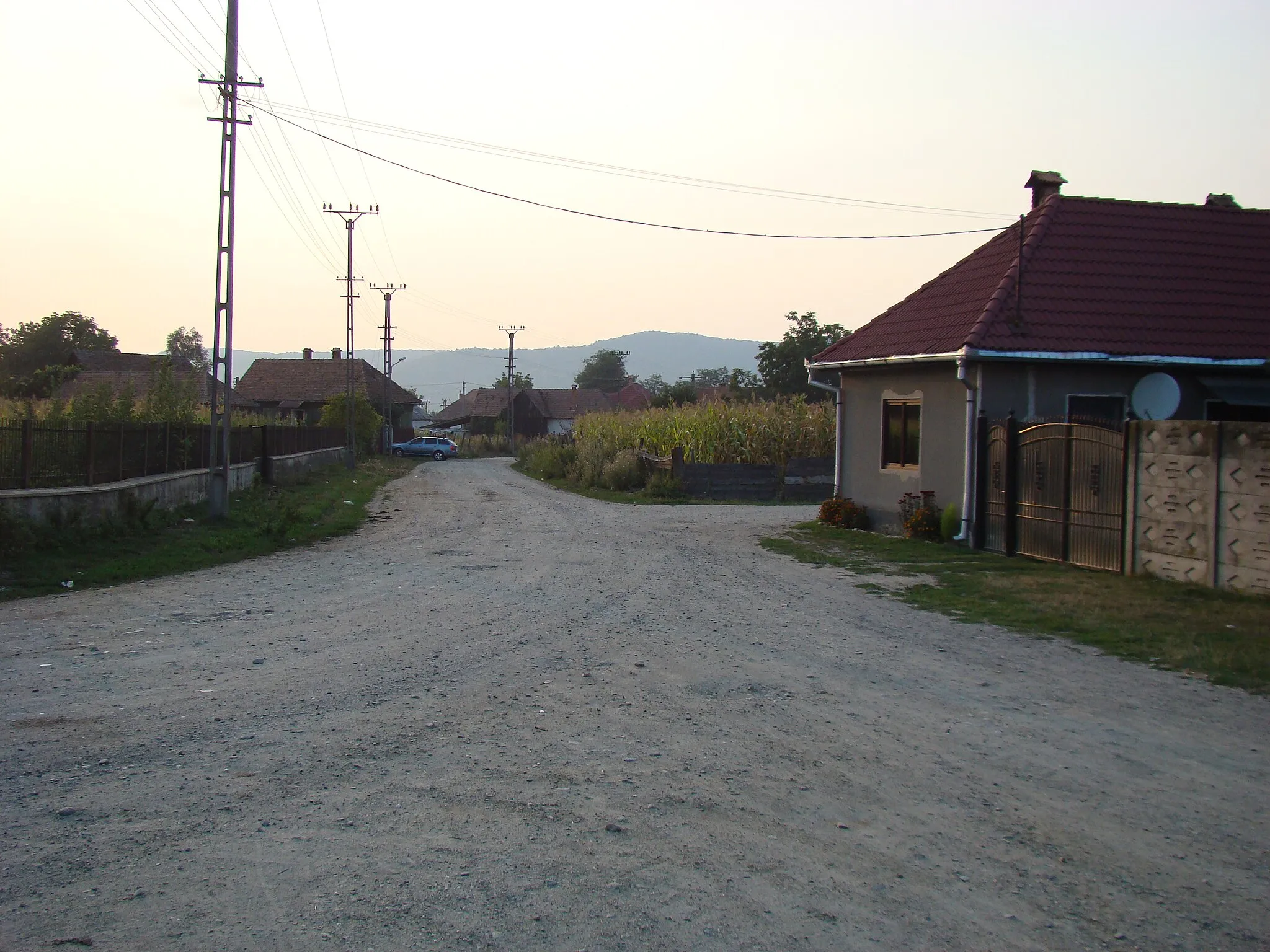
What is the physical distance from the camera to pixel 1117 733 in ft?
21.8

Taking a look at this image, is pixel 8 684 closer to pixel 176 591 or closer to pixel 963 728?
pixel 176 591

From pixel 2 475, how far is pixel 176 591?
13.7 ft

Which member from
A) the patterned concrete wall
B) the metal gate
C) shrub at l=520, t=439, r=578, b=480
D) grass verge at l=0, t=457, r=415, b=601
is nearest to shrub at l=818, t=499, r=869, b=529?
the metal gate

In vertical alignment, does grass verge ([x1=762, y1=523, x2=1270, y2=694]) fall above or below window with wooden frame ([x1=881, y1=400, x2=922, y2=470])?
below

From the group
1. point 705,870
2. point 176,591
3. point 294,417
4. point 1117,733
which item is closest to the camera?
point 705,870

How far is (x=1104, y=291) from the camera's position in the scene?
17.5m

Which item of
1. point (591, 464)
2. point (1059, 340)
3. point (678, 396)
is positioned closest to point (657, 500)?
point (591, 464)

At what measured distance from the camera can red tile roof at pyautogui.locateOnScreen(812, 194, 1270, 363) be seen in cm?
1661

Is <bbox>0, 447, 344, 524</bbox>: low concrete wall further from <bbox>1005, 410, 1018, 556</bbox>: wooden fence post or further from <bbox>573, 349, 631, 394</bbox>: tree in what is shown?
<bbox>573, 349, 631, 394</bbox>: tree

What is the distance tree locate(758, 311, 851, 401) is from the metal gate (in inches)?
2125

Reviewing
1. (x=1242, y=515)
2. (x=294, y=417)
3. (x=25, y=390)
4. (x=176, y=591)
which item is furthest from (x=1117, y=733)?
(x=294, y=417)

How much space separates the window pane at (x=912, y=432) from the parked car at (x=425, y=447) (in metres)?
51.2

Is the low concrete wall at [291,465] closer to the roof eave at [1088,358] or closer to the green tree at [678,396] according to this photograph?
the roof eave at [1088,358]

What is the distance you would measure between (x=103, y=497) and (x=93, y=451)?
921 mm
